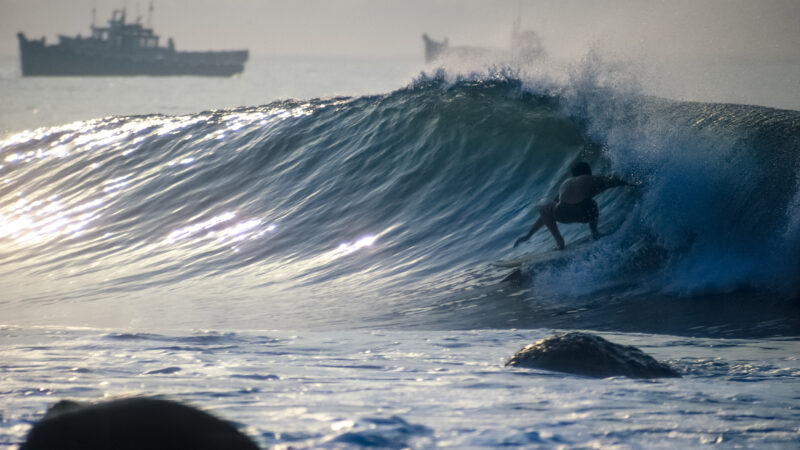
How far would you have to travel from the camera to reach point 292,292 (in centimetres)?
960

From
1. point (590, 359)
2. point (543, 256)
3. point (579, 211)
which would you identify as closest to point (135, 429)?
point (590, 359)

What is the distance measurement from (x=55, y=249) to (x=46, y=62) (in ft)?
334

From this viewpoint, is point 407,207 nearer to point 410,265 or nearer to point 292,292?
point 410,265

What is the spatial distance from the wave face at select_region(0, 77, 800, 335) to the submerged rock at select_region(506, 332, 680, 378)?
2.08m

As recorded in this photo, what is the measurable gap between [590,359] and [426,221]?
7037 mm

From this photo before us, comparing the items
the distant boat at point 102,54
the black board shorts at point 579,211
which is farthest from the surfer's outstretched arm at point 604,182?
the distant boat at point 102,54

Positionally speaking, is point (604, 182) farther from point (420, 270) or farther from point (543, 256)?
point (420, 270)

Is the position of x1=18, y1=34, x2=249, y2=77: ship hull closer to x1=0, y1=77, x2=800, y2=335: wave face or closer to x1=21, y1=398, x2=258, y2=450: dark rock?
x1=0, y1=77, x2=800, y2=335: wave face

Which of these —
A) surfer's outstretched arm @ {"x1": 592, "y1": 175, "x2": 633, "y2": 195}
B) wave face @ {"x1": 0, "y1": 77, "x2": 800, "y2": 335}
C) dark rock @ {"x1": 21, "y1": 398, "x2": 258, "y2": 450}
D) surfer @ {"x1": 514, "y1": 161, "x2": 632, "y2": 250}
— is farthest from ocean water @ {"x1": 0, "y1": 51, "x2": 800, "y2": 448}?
dark rock @ {"x1": 21, "y1": 398, "x2": 258, "y2": 450}

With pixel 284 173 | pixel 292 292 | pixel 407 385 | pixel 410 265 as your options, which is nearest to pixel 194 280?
pixel 292 292

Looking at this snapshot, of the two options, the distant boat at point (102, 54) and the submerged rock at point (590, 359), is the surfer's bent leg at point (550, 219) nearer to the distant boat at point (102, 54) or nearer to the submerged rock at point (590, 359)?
the submerged rock at point (590, 359)

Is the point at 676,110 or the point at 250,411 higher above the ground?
the point at 676,110

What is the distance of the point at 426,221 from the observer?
1184 centimetres

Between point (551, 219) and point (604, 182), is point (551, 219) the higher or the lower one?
the lower one
